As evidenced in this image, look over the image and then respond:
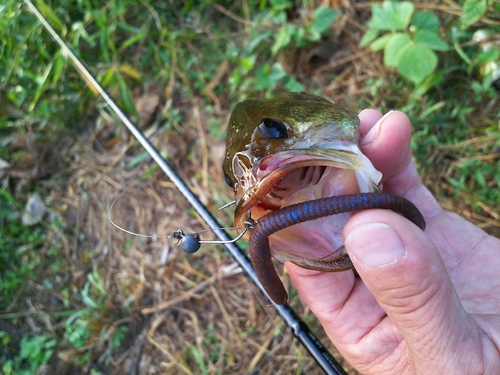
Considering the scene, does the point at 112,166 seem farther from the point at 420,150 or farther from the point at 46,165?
the point at 420,150

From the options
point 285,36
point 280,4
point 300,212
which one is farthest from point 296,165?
point 280,4

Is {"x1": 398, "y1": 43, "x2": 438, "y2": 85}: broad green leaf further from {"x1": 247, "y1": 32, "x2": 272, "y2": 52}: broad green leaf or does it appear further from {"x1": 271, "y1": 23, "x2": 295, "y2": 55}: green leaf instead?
{"x1": 247, "y1": 32, "x2": 272, "y2": 52}: broad green leaf

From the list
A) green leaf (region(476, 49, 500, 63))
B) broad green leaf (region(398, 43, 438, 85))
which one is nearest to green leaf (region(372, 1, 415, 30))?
broad green leaf (region(398, 43, 438, 85))

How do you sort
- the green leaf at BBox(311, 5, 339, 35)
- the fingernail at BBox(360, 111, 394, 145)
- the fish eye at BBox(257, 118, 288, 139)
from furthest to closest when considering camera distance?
the green leaf at BBox(311, 5, 339, 35) < the fingernail at BBox(360, 111, 394, 145) < the fish eye at BBox(257, 118, 288, 139)

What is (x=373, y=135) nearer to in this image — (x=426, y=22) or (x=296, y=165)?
(x=296, y=165)

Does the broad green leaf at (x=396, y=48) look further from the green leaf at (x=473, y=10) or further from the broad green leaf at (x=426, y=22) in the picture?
the green leaf at (x=473, y=10)

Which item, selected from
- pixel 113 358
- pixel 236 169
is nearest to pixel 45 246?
pixel 113 358

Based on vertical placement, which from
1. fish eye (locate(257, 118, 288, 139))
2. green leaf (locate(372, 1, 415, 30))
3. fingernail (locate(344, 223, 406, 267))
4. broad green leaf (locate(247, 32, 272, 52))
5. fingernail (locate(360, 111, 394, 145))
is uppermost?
fish eye (locate(257, 118, 288, 139))
